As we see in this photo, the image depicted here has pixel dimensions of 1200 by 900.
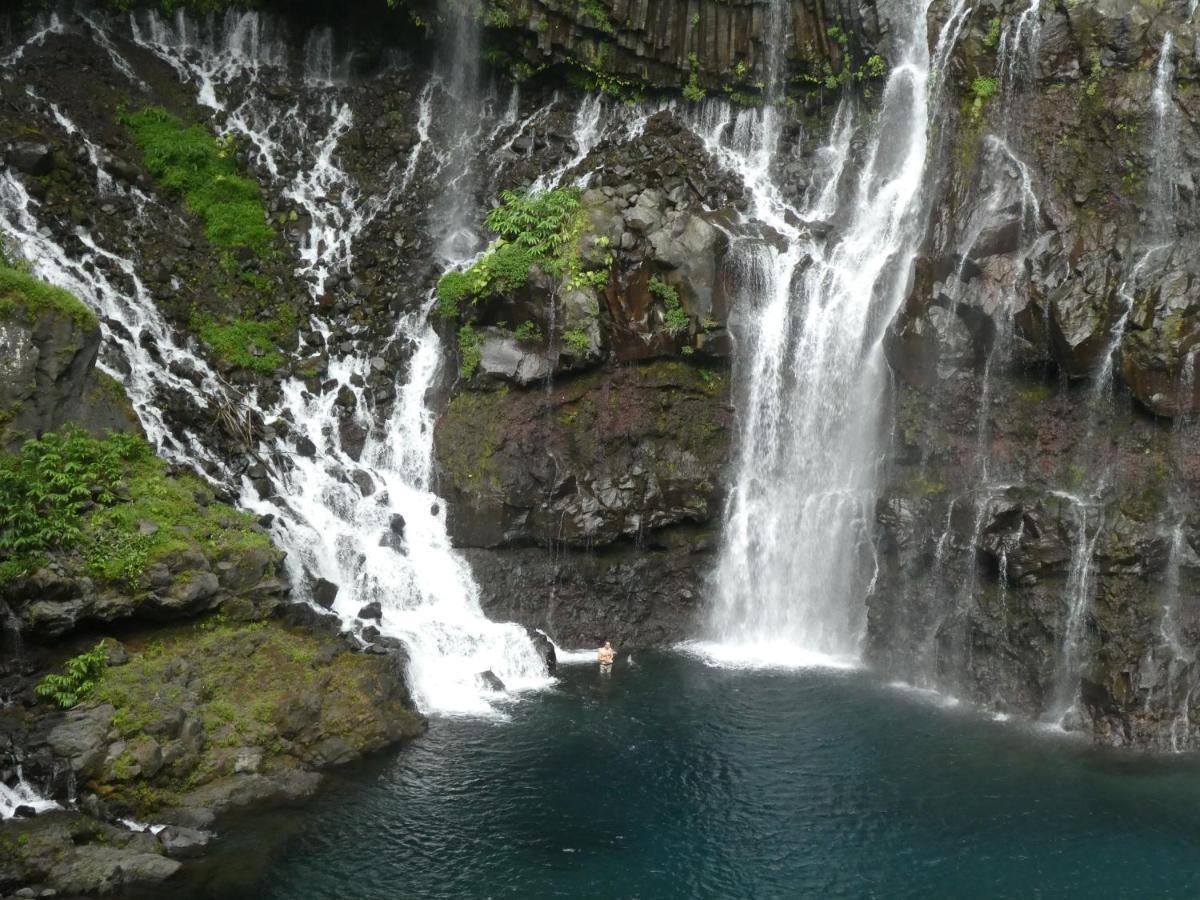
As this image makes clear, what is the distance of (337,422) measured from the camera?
86.9 feet

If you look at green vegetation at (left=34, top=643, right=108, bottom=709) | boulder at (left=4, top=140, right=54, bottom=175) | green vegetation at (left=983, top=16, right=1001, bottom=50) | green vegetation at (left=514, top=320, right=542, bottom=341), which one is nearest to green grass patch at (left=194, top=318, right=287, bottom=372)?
boulder at (left=4, top=140, right=54, bottom=175)

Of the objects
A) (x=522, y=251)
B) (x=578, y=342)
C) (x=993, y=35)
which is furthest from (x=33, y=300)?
(x=993, y=35)

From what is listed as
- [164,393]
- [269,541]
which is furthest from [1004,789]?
[164,393]

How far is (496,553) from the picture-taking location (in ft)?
84.9

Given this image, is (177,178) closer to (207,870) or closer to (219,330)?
(219,330)

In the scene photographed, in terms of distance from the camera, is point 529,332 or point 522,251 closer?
point 529,332

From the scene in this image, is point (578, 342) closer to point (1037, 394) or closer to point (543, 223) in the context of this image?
point (543, 223)

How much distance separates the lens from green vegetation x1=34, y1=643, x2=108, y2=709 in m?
17.3

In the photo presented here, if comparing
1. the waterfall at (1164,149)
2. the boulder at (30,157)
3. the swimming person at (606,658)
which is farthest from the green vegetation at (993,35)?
the boulder at (30,157)

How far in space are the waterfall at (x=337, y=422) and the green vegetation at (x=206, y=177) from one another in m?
1.07

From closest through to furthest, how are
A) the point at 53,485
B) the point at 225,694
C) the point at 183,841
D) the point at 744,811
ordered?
the point at 183,841
the point at 744,811
the point at 225,694
the point at 53,485

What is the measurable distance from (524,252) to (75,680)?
1445 cm

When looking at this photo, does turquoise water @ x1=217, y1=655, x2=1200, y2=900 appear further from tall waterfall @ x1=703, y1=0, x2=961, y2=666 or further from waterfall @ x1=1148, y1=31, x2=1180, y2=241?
waterfall @ x1=1148, y1=31, x2=1180, y2=241

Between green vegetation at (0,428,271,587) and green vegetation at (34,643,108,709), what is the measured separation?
145 cm
